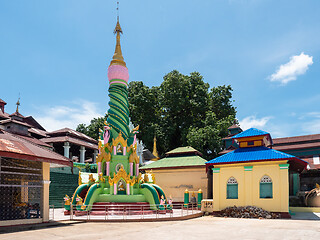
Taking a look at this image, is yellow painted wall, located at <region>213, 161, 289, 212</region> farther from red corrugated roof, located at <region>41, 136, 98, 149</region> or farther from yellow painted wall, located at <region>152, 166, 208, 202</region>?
red corrugated roof, located at <region>41, 136, 98, 149</region>

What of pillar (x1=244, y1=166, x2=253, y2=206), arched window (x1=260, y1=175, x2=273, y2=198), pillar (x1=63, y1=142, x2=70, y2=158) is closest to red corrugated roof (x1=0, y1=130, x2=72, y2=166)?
pillar (x1=244, y1=166, x2=253, y2=206)

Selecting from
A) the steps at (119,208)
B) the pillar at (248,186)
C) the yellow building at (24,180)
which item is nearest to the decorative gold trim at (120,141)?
the steps at (119,208)

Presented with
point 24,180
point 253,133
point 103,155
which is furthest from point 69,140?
point 253,133

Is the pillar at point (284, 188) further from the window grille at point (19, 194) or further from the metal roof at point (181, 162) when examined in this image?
the window grille at point (19, 194)

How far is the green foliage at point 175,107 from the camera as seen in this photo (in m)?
46.4

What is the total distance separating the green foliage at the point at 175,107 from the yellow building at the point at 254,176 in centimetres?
2166

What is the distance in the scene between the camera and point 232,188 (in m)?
21.9

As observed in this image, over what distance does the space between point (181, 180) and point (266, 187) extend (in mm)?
10908

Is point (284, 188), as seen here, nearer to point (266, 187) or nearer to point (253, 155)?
point (266, 187)

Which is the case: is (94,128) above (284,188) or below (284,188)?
above

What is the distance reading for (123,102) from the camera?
81.5 feet

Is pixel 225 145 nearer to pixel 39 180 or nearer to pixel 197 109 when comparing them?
pixel 197 109

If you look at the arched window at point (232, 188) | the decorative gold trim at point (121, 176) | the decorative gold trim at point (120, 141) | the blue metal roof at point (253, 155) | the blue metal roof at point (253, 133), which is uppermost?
the blue metal roof at point (253, 133)

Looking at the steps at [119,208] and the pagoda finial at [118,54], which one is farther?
the pagoda finial at [118,54]
